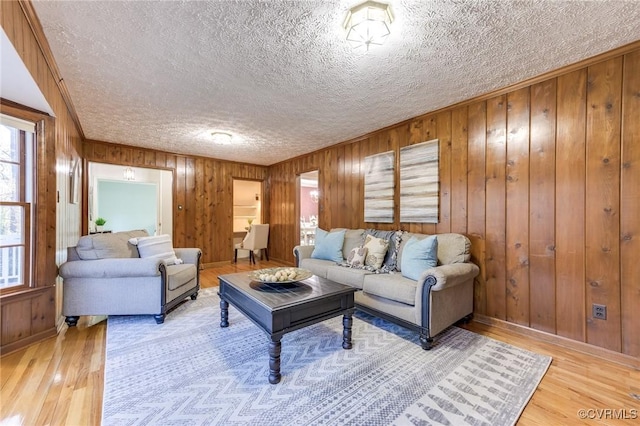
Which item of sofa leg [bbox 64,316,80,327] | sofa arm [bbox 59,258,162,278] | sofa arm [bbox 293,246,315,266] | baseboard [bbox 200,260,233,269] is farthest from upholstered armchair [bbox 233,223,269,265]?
sofa leg [bbox 64,316,80,327]

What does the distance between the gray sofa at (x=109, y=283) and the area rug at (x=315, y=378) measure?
0.21 meters

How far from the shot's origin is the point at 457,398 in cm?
165

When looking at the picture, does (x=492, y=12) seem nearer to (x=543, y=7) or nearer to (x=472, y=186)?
(x=543, y=7)

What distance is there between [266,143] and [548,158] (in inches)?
146

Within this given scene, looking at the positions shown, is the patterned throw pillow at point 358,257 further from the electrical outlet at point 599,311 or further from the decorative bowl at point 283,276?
the electrical outlet at point 599,311

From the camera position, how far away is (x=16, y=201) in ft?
7.70

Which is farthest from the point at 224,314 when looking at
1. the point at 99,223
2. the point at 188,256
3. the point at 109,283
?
the point at 99,223

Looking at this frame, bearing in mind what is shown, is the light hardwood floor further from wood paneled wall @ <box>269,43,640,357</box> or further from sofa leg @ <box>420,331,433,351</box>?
sofa leg @ <box>420,331,433,351</box>

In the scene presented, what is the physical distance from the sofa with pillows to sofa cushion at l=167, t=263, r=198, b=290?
1.48m

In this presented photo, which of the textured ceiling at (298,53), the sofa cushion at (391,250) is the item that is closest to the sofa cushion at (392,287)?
the sofa cushion at (391,250)

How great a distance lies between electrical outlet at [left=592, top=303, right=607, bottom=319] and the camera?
2119 mm

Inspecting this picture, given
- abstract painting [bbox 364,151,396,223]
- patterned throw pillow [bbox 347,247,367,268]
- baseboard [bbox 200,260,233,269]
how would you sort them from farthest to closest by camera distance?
baseboard [bbox 200,260,233,269], abstract painting [bbox 364,151,396,223], patterned throw pillow [bbox 347,247,367,268]

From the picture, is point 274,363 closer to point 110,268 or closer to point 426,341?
point 426,341

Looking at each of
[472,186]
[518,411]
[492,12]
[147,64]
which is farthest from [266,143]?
[518,411]
